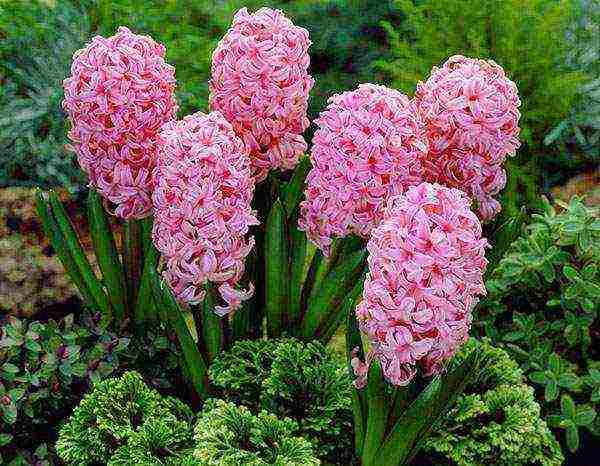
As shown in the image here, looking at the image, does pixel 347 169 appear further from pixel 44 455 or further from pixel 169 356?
pixel 44 455

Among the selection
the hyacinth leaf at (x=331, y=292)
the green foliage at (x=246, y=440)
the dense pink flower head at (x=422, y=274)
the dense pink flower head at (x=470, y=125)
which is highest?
the dense pink flower head at (x=470, y=125)

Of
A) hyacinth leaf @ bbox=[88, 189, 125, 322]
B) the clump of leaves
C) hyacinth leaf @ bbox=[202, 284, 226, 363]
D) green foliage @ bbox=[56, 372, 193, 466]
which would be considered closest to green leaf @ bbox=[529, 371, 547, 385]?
the clump of leaves

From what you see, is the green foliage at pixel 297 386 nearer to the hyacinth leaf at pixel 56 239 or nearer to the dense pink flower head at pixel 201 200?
the dense pink flower head at pixel 201 200

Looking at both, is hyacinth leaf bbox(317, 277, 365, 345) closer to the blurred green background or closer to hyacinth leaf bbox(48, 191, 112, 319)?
hyacinth leaf bbox(48, 191, 112, 319)

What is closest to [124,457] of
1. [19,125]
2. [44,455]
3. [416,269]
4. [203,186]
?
[44,455]

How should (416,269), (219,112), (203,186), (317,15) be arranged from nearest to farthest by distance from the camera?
(416,269) → (203,186) → (219,112) → (317,15)

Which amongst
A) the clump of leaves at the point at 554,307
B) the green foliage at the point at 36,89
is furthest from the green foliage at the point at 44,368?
the clump of leaves at the point at 554,307
